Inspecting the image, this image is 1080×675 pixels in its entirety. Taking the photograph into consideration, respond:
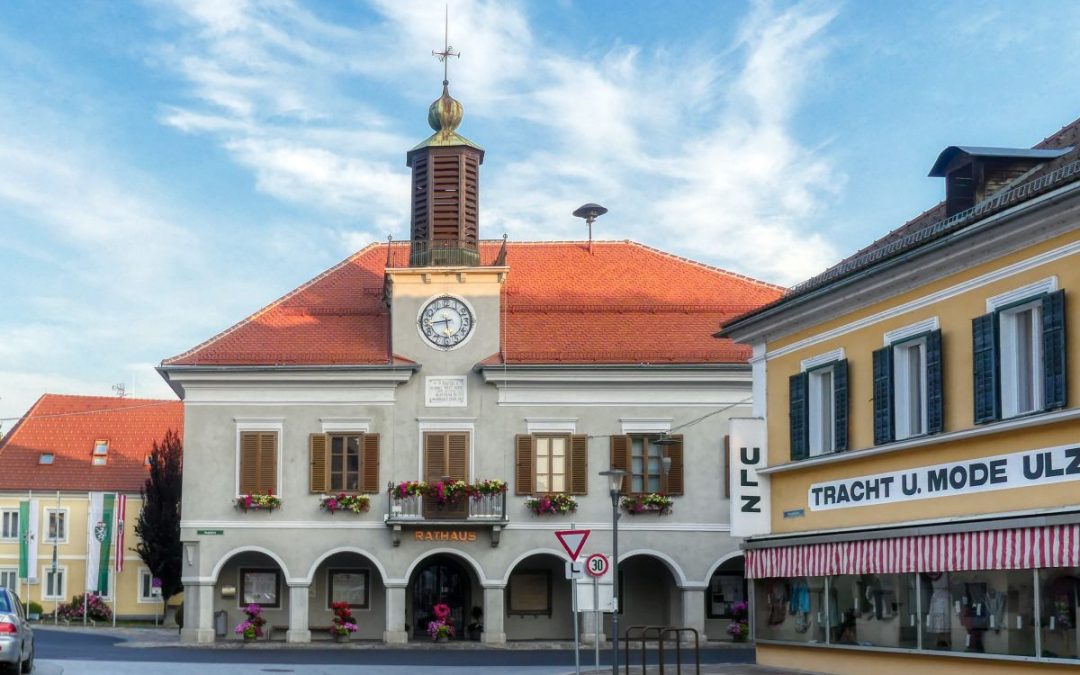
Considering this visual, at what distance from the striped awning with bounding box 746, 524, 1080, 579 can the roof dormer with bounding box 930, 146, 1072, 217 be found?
5.09m

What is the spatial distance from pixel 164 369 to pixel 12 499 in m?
26.2

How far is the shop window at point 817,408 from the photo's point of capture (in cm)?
2447

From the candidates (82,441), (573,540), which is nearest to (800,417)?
(573,540)

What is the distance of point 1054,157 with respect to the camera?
21953 millimetres

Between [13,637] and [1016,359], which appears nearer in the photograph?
[1016,359]

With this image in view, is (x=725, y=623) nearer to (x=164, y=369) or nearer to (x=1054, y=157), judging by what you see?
(x=164, y=369)

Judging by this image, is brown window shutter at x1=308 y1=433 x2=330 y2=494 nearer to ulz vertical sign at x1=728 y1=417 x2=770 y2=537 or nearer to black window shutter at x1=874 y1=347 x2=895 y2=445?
ulz vertical sign at x1=728 y1=417 x2=770 y2=537

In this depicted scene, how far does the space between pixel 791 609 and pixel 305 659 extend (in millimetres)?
12151

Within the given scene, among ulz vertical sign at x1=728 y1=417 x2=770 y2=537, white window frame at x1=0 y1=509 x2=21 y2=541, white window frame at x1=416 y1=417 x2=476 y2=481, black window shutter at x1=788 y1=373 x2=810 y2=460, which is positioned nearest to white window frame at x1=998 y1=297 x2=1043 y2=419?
black window shutter at x1=788 y1=373 x2=810 y2=460

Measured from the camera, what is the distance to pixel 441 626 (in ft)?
132

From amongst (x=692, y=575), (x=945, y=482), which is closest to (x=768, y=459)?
(x=945, y=482)

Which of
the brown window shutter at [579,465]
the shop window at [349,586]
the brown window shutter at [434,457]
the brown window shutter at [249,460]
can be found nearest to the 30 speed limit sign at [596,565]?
the brown window shutter at [579,465]

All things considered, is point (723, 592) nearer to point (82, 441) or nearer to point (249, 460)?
point (249, 460)

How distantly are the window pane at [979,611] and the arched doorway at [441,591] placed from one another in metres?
22.0
